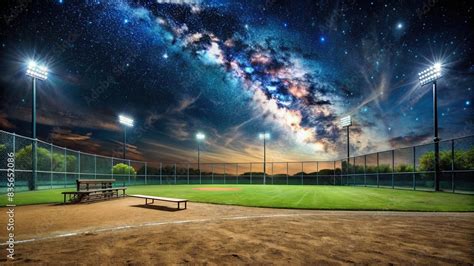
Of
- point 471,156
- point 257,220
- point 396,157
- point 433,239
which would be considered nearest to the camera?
point 433,239

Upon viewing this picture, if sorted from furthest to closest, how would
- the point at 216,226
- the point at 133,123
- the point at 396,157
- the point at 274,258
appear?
Answer: the point at 133,123
the point at 396,157
the point at 216,226
the point at 274,258

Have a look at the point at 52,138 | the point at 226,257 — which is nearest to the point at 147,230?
the point at 226,257

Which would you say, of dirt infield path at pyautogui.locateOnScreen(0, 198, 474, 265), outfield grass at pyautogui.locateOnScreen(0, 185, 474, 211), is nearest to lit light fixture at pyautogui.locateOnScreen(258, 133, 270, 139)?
outfield grass at pyautogui.locateOnScreen(0, 185, 474, 211)

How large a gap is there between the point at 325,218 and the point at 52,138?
4778cm

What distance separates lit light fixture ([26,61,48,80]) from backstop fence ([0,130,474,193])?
17.6 feet

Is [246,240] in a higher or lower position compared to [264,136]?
lower

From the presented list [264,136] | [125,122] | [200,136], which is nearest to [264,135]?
[264,136]

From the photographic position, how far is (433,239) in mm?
5086

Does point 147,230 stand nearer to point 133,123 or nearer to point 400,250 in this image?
point 400,250

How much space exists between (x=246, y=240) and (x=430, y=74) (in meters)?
23.2

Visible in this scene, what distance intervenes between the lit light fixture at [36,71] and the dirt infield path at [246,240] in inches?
669

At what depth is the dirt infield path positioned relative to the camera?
159 inches

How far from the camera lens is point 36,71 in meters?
20.4

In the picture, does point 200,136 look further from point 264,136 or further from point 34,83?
point 34,83
